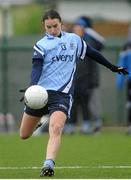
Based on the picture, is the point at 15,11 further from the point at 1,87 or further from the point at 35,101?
the point at 35,101

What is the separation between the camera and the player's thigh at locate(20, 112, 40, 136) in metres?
11.6

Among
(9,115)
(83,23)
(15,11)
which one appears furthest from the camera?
(15,11)

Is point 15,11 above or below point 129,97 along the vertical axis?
below

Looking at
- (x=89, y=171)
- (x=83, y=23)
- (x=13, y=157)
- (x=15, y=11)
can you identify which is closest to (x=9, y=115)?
(x=83, y=23)

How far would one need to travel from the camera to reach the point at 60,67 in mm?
11508

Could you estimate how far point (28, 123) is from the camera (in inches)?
460

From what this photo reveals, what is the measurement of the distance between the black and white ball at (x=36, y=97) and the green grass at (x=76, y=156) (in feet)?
2.82

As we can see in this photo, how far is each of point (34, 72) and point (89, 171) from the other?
147cm

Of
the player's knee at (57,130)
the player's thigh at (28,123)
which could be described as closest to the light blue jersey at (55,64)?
the player's thigh at (28,123)

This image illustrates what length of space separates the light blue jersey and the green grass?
1114 mm

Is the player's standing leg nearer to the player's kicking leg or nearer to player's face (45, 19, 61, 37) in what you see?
the player's kicking leg

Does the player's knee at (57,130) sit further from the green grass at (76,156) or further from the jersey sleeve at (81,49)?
the jersey sleeve at (81,49)

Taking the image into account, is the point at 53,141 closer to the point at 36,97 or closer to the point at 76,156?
the point at 36,97

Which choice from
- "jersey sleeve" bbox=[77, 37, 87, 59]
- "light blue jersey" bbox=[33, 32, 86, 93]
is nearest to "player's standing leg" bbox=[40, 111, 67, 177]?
"light blue jersey" bbox=[33, 32, 86, 93]
